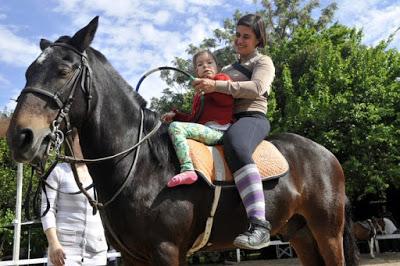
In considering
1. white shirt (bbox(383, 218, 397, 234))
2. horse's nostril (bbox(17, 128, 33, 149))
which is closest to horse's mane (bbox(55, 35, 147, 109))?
horse's nostril (bbox(17, 128, 33, 149))

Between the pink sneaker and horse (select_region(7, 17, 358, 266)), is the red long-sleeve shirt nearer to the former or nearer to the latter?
horse (select_region(7, 17, 358, 266))

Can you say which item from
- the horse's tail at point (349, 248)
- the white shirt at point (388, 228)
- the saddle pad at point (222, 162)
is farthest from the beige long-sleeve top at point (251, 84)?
the white shirt at point (388, 228)

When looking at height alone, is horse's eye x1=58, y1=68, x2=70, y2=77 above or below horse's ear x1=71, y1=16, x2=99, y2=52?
below

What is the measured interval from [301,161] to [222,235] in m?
1.19

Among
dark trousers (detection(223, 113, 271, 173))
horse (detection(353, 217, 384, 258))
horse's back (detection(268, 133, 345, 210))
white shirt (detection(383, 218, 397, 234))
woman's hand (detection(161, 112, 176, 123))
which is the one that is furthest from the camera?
white shirt (detection(383, 218, 397, 234))

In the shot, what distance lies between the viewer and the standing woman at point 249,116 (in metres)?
3.20

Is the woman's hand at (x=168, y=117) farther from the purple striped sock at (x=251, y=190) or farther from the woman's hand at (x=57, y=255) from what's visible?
the woman's hand at (x=57, y=255)

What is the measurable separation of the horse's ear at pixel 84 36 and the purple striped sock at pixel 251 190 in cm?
147

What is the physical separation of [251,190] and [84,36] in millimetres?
1643

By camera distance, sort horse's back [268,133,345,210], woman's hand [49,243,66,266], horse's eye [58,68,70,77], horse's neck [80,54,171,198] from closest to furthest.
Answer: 1. horse's eye [58,68,70,77]
2. horse's neck [80,54,171,198]
3. woman's hand [49,243,66,266]
4. horse's back [268,133,345,210]

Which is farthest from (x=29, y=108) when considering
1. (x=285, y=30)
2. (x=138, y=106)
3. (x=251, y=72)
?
(x=285, y=30)

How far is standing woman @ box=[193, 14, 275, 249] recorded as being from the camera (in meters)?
3.20

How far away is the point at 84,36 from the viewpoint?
290cm

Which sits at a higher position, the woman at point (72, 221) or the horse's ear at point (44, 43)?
the horse's ear at point (44, 43)
